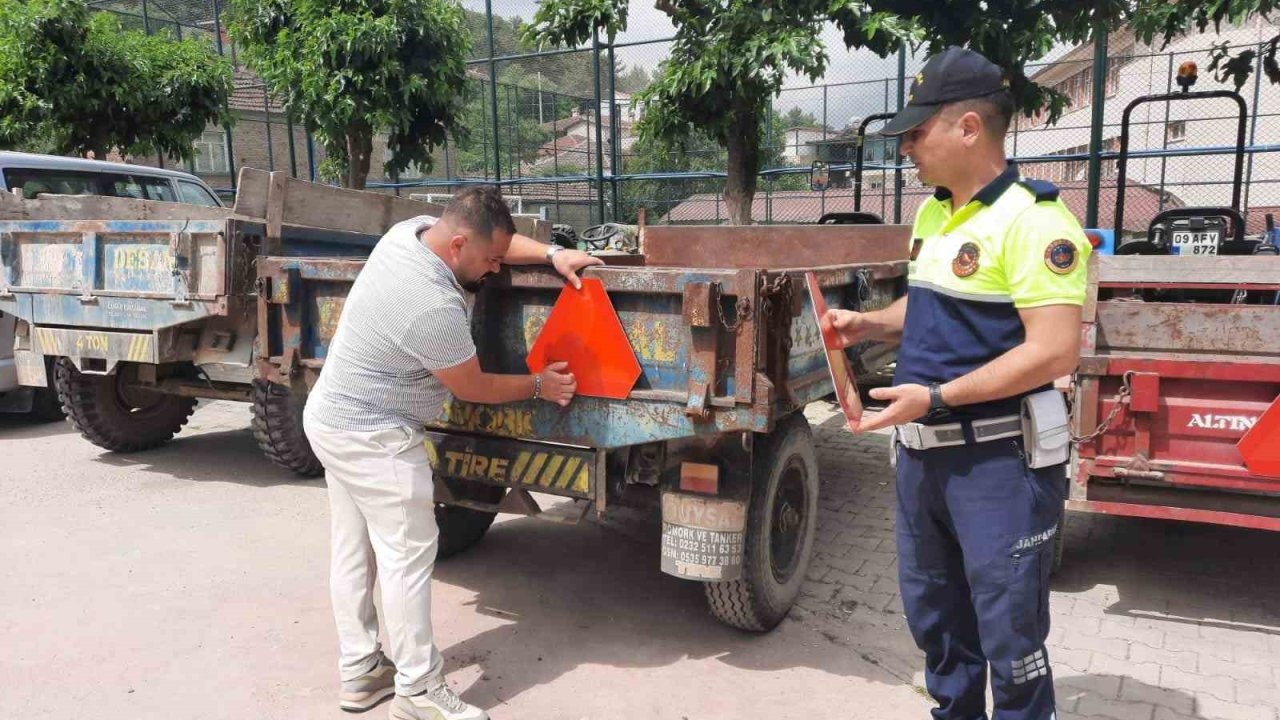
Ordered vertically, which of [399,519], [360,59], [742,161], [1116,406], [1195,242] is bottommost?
[399,519]

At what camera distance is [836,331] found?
2.57 meters

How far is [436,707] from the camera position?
2977mm

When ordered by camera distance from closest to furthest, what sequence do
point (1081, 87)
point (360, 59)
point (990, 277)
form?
1. point (990, 277)
2. point (360, 59)
3. point (1081, 87)

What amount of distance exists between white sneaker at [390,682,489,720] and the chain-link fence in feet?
21.4

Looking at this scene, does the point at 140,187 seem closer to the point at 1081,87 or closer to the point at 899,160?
the point at 899,160

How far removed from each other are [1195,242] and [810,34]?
3.29 meters

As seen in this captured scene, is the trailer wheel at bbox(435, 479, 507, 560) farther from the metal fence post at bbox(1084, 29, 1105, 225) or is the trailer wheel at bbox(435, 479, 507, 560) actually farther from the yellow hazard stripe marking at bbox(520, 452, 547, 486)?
the metal fence post at bbox(1084, 29, 1105, 225)

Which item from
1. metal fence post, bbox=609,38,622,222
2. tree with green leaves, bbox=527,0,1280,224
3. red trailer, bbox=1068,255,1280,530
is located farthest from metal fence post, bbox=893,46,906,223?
red trailer, bbox=1068,255,1280,530

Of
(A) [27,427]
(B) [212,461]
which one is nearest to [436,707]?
(B) [212,461]

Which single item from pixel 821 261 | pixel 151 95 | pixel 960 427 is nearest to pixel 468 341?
pixel 960 427

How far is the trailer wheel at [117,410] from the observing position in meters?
6.16

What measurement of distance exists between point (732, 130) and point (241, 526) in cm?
532

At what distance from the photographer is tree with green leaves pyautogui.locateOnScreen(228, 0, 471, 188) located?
32.8ft

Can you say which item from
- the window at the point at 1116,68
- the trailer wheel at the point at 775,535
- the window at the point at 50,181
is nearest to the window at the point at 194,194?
the window at the point at 50,181
